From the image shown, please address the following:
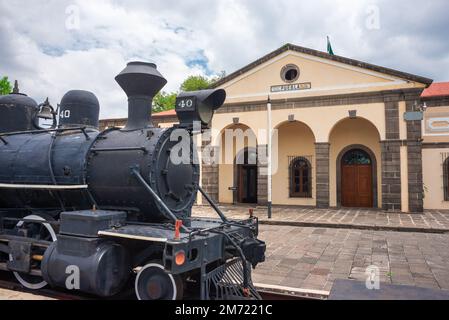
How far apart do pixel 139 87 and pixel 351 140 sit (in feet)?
43.1

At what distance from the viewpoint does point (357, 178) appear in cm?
1614

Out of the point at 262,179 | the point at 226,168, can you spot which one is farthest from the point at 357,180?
the point at 226,168

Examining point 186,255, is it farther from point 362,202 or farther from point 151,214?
point 362,202

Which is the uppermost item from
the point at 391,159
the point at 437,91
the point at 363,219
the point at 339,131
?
the point at 437,91

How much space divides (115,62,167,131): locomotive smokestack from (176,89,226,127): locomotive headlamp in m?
0.56

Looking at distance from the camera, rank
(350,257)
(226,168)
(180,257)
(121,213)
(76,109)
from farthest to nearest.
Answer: (226,168), (350,257), (76,109), (121,213), (180,257)

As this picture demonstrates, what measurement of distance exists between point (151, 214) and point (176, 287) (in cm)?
119

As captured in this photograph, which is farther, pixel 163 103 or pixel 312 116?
pixel 163 103

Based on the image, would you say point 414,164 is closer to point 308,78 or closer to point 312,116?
point 312,116

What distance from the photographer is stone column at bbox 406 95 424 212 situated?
1360 centimetres

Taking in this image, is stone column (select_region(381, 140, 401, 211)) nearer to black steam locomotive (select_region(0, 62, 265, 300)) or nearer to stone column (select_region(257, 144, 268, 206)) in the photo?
stone column (select_region(257, 144, 268, 206))

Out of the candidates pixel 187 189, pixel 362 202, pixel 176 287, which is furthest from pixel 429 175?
pixel 176 287

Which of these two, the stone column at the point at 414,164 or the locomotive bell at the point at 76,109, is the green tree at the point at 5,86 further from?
the stone column at the point at 414,164

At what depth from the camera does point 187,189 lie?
5340 mm
